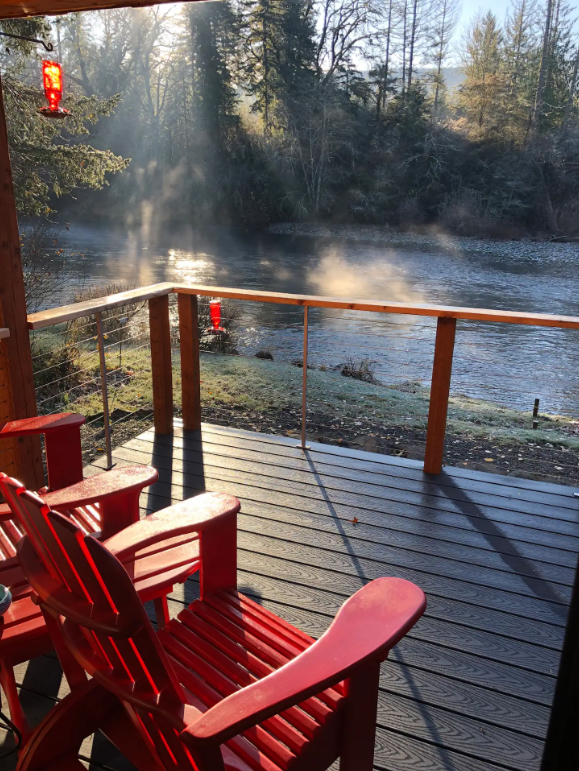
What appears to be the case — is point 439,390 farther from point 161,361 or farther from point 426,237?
point 426,237

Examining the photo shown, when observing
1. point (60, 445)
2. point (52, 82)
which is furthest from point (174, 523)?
point (52, 82)

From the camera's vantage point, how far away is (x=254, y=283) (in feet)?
44.8

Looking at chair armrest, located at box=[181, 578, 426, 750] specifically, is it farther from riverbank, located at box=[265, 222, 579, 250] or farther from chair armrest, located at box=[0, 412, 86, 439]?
riverbank, located at box=[265, 222, 579, 250]

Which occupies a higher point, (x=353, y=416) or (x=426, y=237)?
(x=426, y=237)

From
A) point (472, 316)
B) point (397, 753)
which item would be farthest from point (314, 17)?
point (397, 753)

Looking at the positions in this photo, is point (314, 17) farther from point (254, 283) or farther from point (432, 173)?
point (254, 283)

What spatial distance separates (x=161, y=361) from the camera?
3.28 metres

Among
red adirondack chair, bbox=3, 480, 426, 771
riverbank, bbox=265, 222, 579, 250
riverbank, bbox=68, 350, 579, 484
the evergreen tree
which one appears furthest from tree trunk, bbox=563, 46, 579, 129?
red adirondack chair, bbox=3, 480, 426, 771

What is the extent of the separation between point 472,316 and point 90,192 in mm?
18605

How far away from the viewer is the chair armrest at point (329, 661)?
0.79 m

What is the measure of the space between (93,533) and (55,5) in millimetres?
1790

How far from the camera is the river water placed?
29.9ft

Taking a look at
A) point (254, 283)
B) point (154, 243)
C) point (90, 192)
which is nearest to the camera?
point (254, 283)

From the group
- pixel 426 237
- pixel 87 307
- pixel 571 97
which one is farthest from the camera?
pixel 426 237
